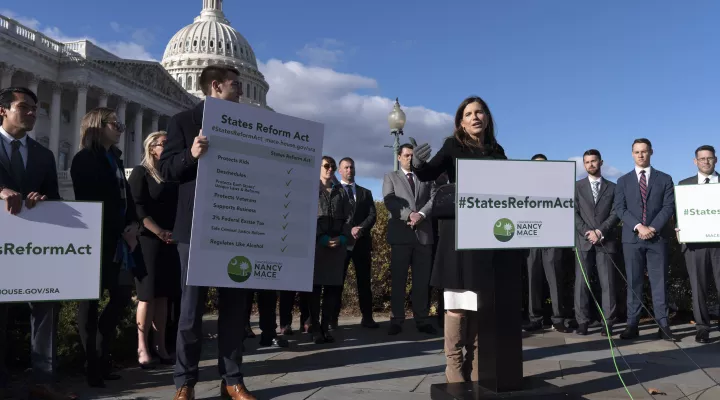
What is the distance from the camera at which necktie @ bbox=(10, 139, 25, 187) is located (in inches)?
177

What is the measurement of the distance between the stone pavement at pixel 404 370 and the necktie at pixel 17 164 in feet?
5.56

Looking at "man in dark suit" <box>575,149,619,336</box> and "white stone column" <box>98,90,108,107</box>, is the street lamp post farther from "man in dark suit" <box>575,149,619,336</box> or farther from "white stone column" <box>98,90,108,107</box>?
"white stone column" <box>98,90,108,107</box>

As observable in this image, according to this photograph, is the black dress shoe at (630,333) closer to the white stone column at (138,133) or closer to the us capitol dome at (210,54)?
the white stone column at (138,133)

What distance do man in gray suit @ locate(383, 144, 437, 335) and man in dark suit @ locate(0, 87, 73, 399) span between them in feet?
14.0

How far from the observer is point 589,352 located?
255 inches

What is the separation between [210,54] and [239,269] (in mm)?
110000

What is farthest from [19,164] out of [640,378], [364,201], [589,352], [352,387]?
[589,352]

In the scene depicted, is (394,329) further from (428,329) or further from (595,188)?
(595,188)

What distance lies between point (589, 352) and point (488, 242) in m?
3.33

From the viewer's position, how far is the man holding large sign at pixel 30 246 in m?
4.17

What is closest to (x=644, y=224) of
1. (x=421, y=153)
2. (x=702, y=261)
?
(x=702, y=261)

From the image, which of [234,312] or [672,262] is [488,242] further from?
[672,262]

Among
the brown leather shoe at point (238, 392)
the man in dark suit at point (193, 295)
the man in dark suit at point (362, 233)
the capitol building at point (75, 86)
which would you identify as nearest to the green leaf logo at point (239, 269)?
the man in dark suit at point (193, 295)

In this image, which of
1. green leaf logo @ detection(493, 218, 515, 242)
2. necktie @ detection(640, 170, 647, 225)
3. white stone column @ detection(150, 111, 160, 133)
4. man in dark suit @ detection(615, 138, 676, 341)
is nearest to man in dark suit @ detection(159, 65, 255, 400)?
green leaf logo @ detection(493, 218, 515, 242)
